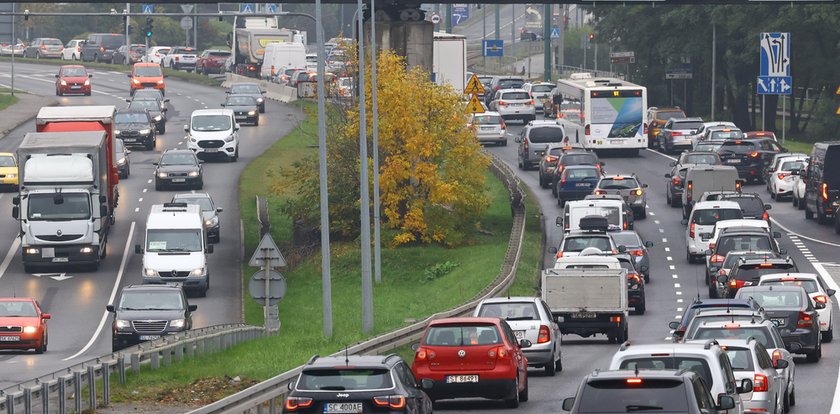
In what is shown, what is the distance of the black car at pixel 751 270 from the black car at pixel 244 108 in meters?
54.1

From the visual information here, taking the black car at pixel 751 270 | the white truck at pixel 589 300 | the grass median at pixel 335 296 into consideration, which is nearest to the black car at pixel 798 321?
the white truck at pixel 589 300

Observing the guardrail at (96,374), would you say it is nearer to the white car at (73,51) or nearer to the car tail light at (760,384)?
the car tail light at (760,384)

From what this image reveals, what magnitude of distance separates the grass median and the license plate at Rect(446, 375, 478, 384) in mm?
3398

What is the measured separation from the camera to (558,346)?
2958 centimetres

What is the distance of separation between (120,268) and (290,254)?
604 centimetres

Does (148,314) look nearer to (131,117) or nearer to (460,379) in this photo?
(460,379)

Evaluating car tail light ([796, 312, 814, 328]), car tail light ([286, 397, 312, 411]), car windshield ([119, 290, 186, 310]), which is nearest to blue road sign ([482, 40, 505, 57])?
car windshield ([119, 290, 186, 310])

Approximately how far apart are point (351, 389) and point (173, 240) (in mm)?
32022

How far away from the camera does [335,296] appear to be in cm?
4988

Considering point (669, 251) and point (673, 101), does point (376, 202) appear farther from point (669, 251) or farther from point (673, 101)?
point (673, 101)

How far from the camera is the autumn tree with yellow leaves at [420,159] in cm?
5550

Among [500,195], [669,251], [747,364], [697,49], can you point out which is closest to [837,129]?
[697,49]

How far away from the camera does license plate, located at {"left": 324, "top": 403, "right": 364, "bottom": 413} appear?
1845cm

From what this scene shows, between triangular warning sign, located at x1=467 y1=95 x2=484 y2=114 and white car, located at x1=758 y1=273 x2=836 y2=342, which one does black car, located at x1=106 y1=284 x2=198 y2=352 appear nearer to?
white car, located at x1=758 y1=273 x2=836 y2=342
